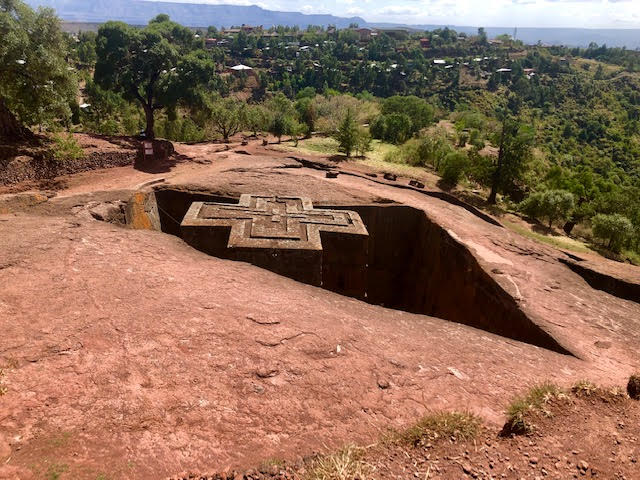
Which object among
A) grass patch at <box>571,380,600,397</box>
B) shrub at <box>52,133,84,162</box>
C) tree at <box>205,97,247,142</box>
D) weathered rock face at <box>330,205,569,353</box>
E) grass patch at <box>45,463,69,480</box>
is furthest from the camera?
tree at <box>205,97,247,142</box>

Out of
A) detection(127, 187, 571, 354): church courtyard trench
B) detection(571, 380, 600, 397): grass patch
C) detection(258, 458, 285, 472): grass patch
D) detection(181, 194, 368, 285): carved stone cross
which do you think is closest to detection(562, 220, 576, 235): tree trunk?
detection(127, 187, 571, 354): church courtyard trench

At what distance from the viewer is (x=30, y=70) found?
591 inches

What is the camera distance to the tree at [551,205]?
72.6 ft

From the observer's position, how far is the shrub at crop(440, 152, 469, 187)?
2466 centimetres

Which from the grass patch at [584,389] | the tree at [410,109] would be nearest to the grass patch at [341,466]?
the grass patch at [584,389]

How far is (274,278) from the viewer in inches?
325

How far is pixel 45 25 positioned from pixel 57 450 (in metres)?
17.4

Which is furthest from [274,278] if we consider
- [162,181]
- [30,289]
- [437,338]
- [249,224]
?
[162,181]

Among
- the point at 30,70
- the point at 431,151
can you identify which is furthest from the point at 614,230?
the point at 30,70

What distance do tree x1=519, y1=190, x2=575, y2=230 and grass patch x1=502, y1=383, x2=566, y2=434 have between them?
1953cm

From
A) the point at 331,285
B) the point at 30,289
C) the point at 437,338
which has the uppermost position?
the point at 30,289

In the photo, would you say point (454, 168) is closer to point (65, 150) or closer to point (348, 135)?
point (348, 135)

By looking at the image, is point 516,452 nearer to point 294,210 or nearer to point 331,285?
point 331,285

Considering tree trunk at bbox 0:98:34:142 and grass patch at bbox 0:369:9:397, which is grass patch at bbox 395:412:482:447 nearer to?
grass patch at bbox 0:369:9:397
